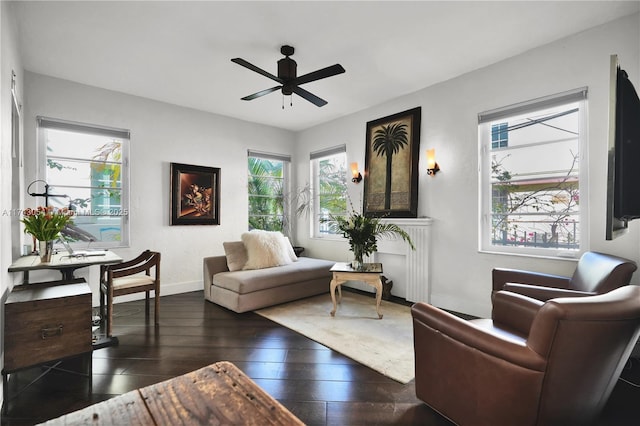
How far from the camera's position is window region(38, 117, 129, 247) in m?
3.72

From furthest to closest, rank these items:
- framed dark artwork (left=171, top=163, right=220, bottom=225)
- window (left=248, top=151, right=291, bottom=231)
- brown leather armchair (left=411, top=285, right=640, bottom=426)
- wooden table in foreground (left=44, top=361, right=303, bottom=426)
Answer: window (left=248, top=151, right=291, bottom=231), framed dark artwork (left=171, top=163, right=220, bottom=225), brown leather armchair (left=411, top=285, right=640, bottom=426), wooden table in foreground (left=44, top=361, right=303, bottom=426)

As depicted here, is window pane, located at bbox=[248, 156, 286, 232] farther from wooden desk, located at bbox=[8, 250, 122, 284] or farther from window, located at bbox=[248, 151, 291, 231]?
wooden desk, located at bbox=[8, 250, 122, 284]

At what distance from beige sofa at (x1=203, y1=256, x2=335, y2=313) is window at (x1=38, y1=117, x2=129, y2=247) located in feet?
4.31

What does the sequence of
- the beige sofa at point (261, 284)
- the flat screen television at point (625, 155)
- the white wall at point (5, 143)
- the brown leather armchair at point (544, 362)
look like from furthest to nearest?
the beige sofa at point (261, 284)
the white wall at point (5, 143)
the flat screen television at point (625, 155)
the brown leather armchair at point (544, 362)

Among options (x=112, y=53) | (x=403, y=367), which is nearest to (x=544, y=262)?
(x=403, y=367)

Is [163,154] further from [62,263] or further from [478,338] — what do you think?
[478,338]

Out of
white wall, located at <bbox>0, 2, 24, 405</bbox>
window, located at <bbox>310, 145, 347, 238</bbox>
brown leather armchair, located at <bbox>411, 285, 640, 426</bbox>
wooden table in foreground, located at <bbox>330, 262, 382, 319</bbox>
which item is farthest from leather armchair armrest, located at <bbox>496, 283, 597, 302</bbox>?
white wall, located at <bbox>0, 2, 24, 405</bbox>

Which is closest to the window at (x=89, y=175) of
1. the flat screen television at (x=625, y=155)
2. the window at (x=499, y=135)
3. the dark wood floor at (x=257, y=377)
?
the dark wood floor at (x=257, y=377)

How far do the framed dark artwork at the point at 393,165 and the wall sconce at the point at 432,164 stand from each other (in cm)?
21

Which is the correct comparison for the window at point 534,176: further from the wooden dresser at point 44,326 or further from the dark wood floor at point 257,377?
the wooden dresser at point 44,326

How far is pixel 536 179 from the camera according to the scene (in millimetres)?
3170

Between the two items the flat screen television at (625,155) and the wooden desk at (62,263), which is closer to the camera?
the flat screen television at (625,155)

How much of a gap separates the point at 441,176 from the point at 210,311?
3.23m

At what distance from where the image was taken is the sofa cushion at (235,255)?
407 centimetres
